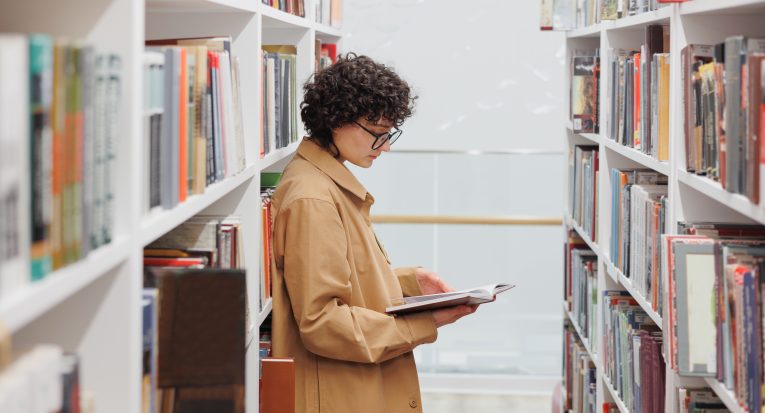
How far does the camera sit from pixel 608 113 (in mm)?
3268

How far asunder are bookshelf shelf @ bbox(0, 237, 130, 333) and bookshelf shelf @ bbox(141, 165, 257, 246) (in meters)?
0.11

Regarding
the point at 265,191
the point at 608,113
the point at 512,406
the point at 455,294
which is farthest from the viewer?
the point at 512,406

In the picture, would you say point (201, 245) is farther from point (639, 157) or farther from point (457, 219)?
point (457, 219)

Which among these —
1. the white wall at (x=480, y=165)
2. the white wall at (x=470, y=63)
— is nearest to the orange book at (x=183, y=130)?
the white wall at (x=480, y=165)

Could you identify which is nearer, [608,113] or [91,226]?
[91,226]

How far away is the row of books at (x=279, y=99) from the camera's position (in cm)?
262

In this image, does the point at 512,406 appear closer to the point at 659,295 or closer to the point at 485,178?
the point at 485,178

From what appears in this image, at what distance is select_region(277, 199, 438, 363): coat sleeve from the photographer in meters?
2.31

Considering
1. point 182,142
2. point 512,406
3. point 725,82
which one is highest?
point 725,82

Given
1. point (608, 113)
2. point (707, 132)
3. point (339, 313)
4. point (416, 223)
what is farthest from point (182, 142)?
point (416, 223)

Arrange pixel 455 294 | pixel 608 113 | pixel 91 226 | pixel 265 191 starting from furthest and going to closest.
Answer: pixel 608 113 → pixel 265 191 → pixel 455 294 → pixel 91 226

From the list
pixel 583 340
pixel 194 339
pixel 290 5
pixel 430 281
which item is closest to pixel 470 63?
pixel 583 340

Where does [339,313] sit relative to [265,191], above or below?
below

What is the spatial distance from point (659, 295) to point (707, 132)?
0.58m
